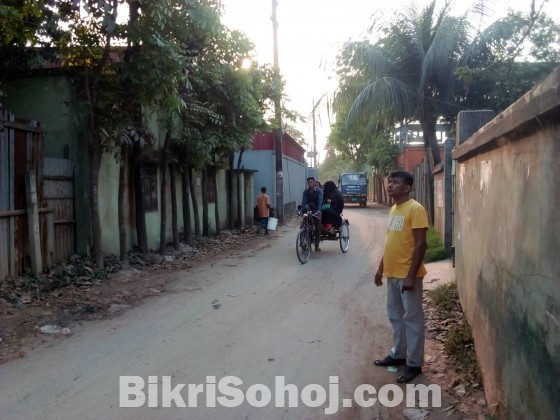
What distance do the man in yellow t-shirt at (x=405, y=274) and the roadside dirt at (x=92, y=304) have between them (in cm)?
29

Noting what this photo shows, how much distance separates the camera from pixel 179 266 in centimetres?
1057

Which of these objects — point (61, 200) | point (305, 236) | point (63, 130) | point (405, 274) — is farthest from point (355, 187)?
point (405, 274)

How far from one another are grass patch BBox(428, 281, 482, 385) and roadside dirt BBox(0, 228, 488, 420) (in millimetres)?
80

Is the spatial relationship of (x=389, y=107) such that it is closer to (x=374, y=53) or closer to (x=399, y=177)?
(x=374, y=53)

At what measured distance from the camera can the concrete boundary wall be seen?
2.43 meters

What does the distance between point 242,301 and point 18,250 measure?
3.57 m

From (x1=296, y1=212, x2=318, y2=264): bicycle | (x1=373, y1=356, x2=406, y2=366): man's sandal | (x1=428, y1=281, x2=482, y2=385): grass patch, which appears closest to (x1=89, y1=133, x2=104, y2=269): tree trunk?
(x1=296, y1=212, x2=318, y2=264): bicycle

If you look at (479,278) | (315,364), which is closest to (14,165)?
(315,364)

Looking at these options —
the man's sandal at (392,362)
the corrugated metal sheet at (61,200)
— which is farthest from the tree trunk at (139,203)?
the man's sandal at (392,362)

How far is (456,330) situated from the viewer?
18.0 feet

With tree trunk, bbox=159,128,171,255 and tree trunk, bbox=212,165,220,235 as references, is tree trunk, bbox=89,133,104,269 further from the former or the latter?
tree trunk, bbox=212,165,220,235

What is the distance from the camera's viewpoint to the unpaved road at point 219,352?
392cm

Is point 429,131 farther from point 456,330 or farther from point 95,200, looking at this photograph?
point 456,330

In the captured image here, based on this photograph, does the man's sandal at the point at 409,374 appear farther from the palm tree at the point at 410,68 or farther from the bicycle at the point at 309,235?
the palm tree at the point at 410,68
